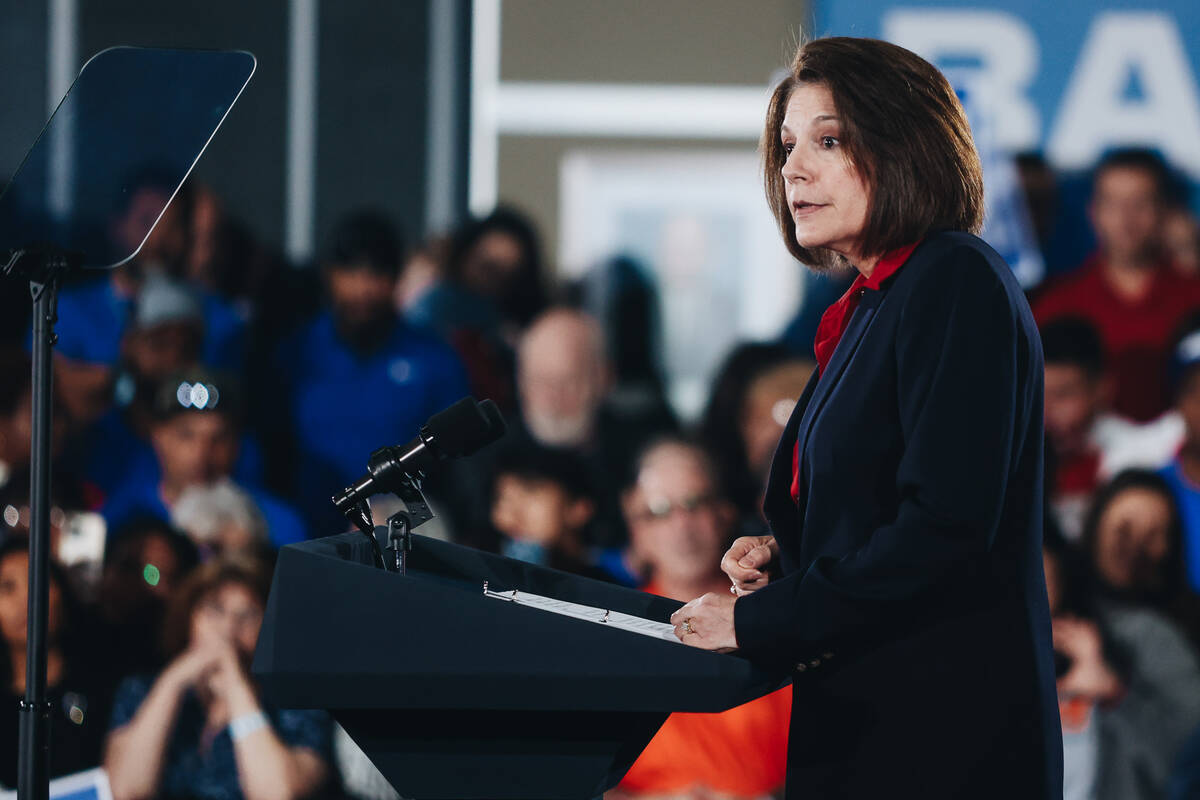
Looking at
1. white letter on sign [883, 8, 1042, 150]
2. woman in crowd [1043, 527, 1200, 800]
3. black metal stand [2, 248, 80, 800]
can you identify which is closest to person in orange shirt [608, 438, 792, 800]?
woman in crowd [1043, 527, 1200, 800]

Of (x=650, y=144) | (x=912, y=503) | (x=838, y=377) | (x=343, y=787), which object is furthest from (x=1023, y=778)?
(x=650, y=144)

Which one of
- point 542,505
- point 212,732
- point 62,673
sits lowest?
point 212,732

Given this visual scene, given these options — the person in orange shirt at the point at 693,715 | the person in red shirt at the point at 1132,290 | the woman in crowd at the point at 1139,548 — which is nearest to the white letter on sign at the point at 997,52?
the person in red shirt at the point at 1132,290

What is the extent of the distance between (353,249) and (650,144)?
84 centimetres

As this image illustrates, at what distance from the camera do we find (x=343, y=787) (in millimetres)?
2846

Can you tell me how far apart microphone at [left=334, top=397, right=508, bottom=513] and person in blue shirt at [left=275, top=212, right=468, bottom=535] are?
2.03 meters

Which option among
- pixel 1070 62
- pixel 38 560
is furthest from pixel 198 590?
pixel 1070 62

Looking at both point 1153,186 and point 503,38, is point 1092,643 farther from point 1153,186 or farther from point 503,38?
point 503,38

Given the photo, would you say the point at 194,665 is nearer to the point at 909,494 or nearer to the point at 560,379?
the point at 560,379

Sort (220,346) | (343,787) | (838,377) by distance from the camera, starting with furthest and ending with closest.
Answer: (220,346) → (343,787) → (838,377)

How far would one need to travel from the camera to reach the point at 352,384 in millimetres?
3207

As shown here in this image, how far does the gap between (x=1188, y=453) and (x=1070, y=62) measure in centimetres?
106

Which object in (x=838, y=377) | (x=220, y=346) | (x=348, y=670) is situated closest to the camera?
(x=348, y=670)

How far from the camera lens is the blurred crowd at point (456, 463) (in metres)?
2.86
